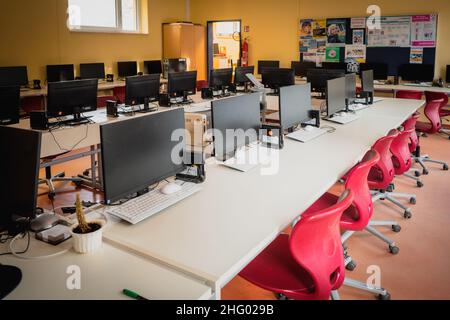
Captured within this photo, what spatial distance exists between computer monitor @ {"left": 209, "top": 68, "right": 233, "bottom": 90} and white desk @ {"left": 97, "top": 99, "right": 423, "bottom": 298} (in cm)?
318

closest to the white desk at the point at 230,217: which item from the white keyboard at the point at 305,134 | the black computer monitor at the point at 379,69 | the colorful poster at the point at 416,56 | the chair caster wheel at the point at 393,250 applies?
the white keyboard at the point at 305,134

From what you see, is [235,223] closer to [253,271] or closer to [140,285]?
[253,271]

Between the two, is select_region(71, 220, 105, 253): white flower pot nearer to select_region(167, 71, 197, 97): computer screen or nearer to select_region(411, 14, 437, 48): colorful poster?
select_region(167, 71, 197, 97): computer screen

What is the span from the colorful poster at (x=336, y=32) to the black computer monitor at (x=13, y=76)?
6.04m

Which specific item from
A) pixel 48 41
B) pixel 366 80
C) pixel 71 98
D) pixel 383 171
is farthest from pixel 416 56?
pixel 48 41

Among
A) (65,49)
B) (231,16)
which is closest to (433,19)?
(231,16)

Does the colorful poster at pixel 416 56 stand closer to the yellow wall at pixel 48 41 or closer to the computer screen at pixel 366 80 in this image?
the computer screen at pixel 366 80

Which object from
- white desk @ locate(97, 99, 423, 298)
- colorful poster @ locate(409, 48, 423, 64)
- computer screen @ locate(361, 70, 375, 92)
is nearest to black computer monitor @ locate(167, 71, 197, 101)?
computer screen @ locate(361, 70, 375, 92)

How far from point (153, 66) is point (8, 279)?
27.5 feet

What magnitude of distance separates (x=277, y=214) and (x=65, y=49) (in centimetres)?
702

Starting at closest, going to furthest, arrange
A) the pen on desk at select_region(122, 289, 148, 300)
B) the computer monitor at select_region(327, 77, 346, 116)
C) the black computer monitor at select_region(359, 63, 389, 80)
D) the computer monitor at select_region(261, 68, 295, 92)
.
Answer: the pen on desk at select_region(122, 289, 148, 300)
the computer monitor at select_region(327, 77, 346, 116)
the computer monitor at select_region(261, 68, 295, 92)
the black computer monitor at select_region(359, 63, 389, 80)

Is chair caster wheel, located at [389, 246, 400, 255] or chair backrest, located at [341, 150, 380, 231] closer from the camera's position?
chair backrest, located at [341, 150, 380, 231]

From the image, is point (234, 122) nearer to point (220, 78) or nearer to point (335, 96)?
point (335, 96)

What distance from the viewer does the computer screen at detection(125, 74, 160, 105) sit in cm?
456
